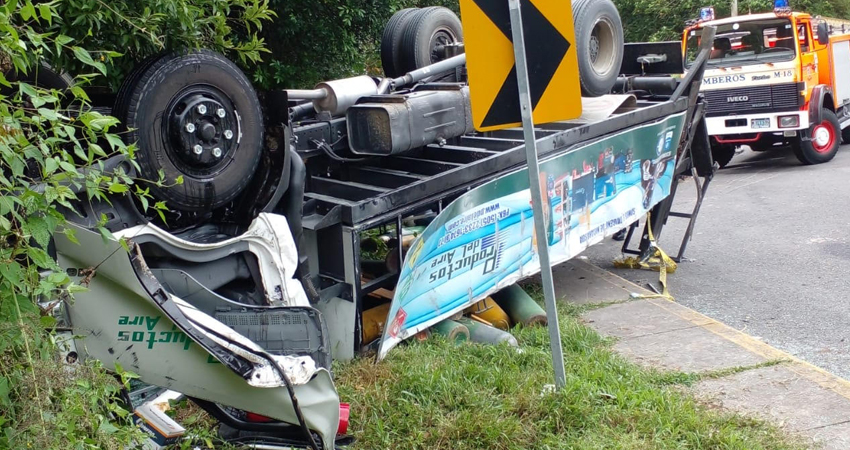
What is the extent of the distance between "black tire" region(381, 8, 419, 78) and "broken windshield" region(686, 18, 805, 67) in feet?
23.2

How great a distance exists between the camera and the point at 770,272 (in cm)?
770

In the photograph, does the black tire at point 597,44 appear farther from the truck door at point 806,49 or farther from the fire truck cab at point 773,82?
the truck door at point 806,49

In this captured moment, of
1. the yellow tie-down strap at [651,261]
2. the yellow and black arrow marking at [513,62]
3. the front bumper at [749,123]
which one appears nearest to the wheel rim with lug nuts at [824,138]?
the front bumper at [749,123]

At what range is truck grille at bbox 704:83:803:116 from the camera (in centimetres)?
1253

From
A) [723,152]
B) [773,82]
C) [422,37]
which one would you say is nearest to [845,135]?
[723,152]

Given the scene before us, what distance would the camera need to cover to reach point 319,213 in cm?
471

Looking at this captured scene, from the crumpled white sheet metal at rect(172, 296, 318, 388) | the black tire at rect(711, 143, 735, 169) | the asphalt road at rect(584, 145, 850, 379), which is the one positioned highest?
the crumpled white sheet metal at rect(172, 296, 318, 388)

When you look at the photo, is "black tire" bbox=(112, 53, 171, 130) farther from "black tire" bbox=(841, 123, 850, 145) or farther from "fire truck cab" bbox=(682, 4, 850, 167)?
"black tire" bbox=(841, 123, 850, 145)

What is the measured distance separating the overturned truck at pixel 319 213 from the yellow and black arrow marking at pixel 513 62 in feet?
3.38

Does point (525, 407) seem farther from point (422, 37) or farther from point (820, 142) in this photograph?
point (820, 142)

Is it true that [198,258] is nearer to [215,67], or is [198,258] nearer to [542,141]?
[215,67]


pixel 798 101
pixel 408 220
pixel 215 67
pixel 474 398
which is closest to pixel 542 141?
pixel 408 220

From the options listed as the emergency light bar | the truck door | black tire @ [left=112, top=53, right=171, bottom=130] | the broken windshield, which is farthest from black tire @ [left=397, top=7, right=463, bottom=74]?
the truck door

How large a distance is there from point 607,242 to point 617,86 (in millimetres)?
2074
